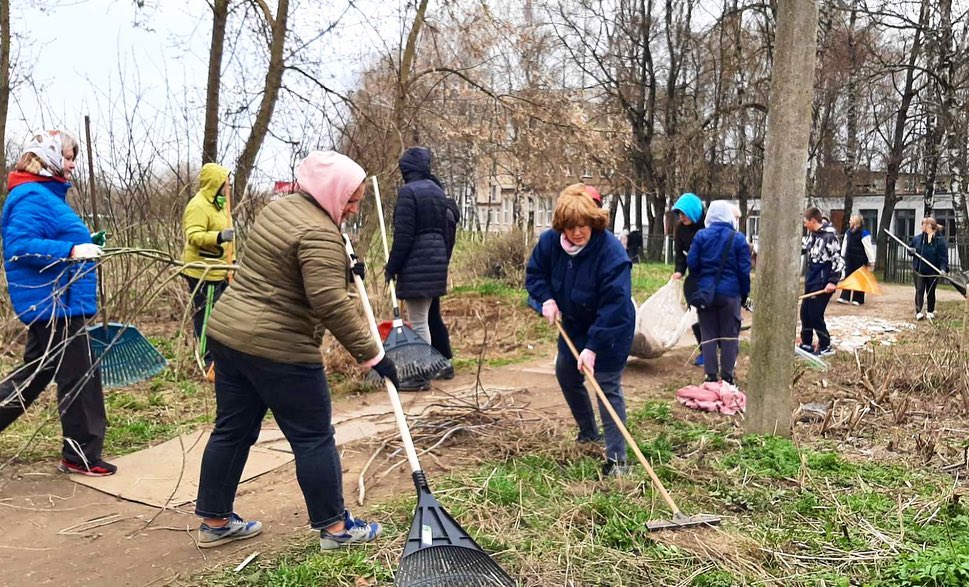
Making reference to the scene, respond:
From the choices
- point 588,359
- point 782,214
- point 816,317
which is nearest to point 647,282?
point 816,317

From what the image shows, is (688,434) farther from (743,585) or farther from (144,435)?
(144,435)

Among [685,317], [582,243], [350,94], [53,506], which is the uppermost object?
[350,94]

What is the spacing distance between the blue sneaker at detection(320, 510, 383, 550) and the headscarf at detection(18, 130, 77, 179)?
236cm

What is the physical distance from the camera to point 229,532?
3.39m

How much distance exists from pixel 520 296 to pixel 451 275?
2.18m

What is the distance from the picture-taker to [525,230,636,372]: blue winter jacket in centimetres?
385

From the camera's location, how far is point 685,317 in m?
6.77

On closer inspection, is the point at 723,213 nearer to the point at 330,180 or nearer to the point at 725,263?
the point at 725,263

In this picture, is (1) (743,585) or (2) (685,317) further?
(2) (685,317)

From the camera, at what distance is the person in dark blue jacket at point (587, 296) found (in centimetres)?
386

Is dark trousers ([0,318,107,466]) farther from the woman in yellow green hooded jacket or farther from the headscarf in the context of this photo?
the woman in yellow green hooded jacket

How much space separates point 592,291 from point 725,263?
2309mm

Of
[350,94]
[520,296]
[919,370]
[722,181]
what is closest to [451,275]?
[520,296]

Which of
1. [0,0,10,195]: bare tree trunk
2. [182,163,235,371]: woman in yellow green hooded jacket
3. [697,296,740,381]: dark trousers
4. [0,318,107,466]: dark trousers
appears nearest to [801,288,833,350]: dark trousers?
[697,296,740,381]: dark trousers
